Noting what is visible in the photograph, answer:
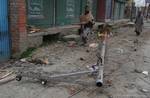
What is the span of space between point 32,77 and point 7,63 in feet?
6.16

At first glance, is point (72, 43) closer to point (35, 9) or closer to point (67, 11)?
point (35, 9)

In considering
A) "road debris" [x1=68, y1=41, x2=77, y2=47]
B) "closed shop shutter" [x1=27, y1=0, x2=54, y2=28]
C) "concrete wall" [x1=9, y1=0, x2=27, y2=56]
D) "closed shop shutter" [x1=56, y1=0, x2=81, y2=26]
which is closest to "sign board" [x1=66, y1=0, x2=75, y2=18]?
"closed shop shutter" [x1=56, y1=0, x2=81, y2=26]

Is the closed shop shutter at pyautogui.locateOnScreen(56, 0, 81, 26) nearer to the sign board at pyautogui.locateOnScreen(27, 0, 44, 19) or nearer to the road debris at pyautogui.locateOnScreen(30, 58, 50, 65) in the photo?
the sign board at pyautogui.locateOnScreen(27, 0, 44, 19)

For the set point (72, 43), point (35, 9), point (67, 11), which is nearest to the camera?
point (35, 9)

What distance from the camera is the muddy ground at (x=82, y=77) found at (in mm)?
5133

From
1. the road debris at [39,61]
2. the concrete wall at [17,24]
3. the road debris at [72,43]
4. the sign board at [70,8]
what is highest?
the sign board at [70,8]

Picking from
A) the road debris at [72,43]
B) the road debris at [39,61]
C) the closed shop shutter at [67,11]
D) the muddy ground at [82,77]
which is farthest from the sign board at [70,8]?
the road debris at [39,61]

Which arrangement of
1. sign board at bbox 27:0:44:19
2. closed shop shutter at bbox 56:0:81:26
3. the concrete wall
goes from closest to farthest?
the concrete wall < sign board at bbox 27:0:44:19 < closed shop shutter at bbox 56:0:81:26

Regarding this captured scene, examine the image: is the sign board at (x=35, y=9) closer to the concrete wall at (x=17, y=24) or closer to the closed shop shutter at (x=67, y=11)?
the closed shop shutter at (x=67, y=11)

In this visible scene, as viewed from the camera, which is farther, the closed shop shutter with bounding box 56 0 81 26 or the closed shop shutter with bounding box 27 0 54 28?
the closed shop shutter with bounding box 56 0 81 26

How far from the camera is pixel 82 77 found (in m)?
6.03

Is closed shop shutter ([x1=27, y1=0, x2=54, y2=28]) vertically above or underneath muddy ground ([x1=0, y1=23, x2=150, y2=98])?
above

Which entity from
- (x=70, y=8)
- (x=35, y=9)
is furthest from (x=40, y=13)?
(x=70, y=8)

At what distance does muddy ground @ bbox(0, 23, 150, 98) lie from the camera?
5.13 m
